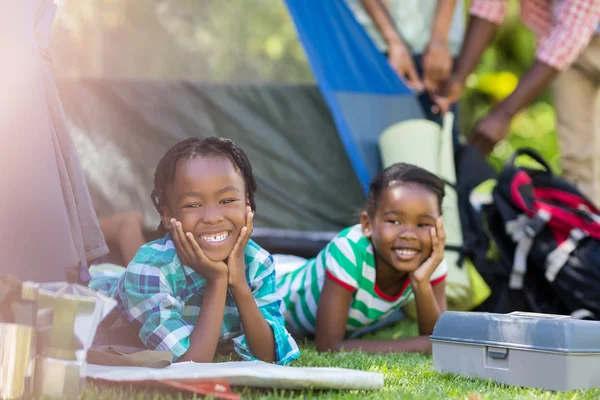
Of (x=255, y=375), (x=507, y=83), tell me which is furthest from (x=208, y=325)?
(x=507, y=83)

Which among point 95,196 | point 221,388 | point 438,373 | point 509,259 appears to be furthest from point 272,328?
point 95,196

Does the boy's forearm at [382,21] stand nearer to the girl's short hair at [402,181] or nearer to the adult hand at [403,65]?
the adult hand at [403,65]

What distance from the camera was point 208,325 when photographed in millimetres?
1653

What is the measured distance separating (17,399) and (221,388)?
30cm

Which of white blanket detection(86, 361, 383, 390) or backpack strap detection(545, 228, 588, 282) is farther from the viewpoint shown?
backpack strap detection(545, 228, 588, 282)

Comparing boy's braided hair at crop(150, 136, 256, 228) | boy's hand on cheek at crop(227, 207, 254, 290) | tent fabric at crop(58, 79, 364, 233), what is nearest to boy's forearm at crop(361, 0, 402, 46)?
tent fabric at crop(58, 79, 364, 233)

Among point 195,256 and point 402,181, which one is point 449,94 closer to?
point 402,181

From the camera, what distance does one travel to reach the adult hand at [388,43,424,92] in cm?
323

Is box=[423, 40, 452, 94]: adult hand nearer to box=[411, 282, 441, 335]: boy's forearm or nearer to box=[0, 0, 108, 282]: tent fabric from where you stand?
box=[411, 282, 441, 335]: boy's forearm

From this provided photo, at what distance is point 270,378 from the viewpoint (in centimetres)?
137

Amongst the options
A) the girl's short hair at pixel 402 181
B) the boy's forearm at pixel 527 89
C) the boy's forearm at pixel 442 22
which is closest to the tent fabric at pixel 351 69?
the boy's forearm at pixel 442 22

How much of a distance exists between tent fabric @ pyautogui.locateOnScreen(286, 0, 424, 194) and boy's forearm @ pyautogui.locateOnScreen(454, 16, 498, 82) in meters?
0.23

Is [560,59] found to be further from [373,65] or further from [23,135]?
[23,135]

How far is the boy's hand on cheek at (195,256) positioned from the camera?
167 cm
